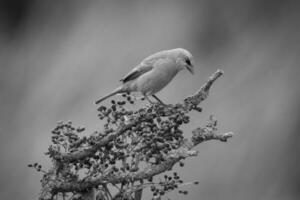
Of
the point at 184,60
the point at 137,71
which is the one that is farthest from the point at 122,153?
the point at 137,71

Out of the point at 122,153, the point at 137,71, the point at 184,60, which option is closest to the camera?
the point at 122,153

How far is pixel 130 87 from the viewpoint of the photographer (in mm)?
6020

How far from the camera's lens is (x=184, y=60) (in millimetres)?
5812

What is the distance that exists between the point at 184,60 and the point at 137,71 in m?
0.43

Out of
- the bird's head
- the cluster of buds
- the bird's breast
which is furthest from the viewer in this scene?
the bird's breast

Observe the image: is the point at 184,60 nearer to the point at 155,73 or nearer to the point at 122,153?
the point at 155,73

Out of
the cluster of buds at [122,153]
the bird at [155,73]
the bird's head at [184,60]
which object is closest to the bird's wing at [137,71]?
the bird at [155,73]

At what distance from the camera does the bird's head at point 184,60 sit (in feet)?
18.9

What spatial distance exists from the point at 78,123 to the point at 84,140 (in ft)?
8.33

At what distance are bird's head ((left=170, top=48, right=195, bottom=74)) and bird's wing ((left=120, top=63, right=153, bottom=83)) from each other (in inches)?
11.7

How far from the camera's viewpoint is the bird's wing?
5.92m

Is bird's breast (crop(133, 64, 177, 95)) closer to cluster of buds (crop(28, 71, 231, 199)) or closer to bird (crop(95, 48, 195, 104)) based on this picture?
bird (crop(95, 48, 195, 104))

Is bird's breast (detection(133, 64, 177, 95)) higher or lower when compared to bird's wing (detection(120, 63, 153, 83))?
lower

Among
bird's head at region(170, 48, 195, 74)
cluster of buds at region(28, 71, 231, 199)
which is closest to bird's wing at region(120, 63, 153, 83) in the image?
bird's head at region(170, 48, 195, 74)
